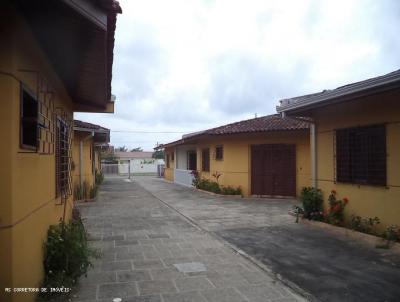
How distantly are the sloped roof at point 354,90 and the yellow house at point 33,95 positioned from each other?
4.14 m

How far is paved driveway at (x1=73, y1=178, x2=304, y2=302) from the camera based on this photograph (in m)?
4.83

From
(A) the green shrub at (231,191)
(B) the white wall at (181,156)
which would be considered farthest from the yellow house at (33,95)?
(B) the white wall at (181,156)

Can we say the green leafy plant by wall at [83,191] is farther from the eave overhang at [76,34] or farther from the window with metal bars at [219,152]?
the eave overhang at [76,34]

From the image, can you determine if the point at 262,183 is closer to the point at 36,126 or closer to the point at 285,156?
the point at 285,156

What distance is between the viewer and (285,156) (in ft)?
54.0

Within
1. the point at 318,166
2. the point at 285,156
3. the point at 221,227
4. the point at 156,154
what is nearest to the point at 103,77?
the point at 221,227

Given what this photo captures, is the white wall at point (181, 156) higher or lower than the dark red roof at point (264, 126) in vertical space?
lower

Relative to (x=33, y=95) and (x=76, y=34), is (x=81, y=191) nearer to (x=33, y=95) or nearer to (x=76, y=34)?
(x=33, y=95)

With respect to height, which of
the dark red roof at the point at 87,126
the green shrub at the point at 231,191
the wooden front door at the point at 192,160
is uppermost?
the dark red roof at the point at 87,126

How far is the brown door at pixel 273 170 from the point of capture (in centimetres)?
1644

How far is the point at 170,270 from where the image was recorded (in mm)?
5895

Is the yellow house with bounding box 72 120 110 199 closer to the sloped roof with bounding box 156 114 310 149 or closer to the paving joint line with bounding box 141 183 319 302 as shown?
the sloped roof with bounding box 156 114 310 149

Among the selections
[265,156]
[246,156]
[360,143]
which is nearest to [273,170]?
[265,156]

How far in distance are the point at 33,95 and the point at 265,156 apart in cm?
1344
